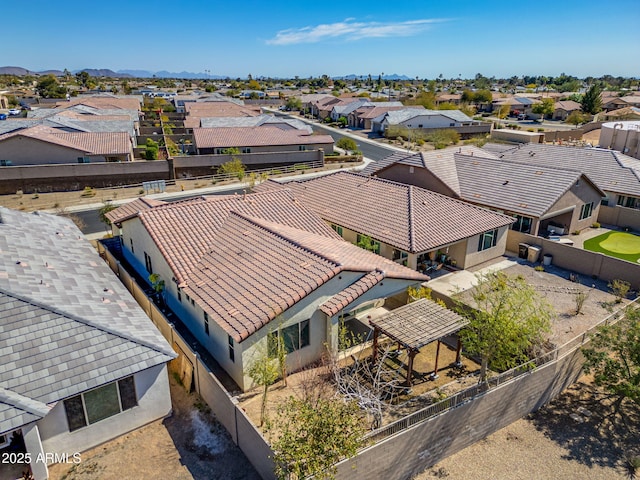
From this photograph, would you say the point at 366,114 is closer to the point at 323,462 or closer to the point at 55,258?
the point at 55,258

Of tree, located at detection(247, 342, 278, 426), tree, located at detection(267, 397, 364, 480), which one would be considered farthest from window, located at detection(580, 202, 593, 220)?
tree, located at detection(267, 397, 364, 480)

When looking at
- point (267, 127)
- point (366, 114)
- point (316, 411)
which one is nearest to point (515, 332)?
point (316, 411)

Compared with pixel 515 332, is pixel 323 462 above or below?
below

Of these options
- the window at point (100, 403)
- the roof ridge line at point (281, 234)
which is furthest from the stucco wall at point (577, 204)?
the window at point (100, 403)

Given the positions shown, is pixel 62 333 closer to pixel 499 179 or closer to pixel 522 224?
pixel 522 224

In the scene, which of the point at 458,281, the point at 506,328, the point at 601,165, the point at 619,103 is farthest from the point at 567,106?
the point at 506,328

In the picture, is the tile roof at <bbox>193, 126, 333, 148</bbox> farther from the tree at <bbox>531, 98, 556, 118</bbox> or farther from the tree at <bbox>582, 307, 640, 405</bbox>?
the tree at <bbox>531, 98, 556, 118</bbox>
